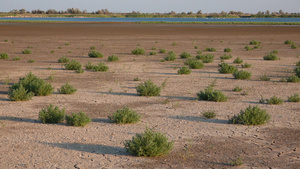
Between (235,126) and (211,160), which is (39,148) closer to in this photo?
(211,160)

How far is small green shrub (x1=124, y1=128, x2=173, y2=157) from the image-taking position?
299 inches

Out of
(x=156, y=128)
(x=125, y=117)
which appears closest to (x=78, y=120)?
(x=125, y=117)

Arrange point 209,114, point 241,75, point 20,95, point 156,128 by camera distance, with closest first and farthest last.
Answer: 1. point 156,128
2. point 209,114
3. point 20,95
4. point 241,75

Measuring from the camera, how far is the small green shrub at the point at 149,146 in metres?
7.60

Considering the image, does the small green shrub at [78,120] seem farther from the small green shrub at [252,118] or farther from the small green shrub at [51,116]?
the small green shrub at [252,118]

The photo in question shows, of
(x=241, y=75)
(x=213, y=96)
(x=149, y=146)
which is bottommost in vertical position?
(x=241, y=75)

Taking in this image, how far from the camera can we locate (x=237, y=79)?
17516 millimetres

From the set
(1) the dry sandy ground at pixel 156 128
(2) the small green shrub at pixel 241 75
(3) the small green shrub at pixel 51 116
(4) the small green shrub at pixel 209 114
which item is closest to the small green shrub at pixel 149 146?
(1) the dry sandy ground at pixel 156 128

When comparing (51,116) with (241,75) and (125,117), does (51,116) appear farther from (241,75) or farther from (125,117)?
(241,75)

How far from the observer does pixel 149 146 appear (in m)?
7.58

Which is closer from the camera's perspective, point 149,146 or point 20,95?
point 149,146

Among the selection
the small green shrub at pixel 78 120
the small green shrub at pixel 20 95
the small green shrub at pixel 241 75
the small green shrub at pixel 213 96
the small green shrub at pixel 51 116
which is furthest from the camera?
the small green shrub at pixel 241 75

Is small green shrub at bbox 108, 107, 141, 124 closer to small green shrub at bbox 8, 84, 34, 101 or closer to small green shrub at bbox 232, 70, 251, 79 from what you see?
small green shrub at bbox 8, 84, 34, 101

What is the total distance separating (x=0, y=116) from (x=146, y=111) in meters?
3.74
